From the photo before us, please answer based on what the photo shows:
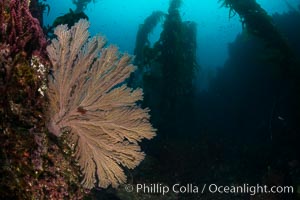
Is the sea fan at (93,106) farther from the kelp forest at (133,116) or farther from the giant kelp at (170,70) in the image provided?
the giant kelp at (170,70)

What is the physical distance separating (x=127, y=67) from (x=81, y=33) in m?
0.71

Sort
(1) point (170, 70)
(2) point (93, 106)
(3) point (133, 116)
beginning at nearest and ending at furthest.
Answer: (2) point (93, 106) < (3) point (133, 116) < (1) point (170, 70)

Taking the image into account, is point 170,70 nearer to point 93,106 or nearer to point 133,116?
point 133,116

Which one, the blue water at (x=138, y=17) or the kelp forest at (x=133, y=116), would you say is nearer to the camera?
the kelp forest at (x=133, y=116)

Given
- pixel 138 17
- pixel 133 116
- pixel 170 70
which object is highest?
pixel 138 17

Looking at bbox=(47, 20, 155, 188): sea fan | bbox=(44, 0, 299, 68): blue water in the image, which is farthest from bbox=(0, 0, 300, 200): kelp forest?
bbox=(44, 0, 299, 68): blue water

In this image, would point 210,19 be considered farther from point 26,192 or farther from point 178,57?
point 26,192

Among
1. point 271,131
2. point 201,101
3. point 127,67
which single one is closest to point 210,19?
point 201,101

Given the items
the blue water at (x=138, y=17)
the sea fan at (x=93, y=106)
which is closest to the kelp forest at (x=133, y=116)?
the sea fan at (x=93, y=106)

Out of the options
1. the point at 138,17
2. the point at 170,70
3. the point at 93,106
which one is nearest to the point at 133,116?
the point at 93,106

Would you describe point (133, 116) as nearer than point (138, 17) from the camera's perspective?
Yes

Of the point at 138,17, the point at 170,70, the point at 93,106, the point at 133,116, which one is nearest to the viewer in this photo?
the point at 93,106

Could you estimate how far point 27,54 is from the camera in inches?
129

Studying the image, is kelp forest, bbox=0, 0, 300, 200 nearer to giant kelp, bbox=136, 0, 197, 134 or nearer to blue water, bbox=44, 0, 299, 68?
giant kelp, bbox=136, 0, 197, 134
